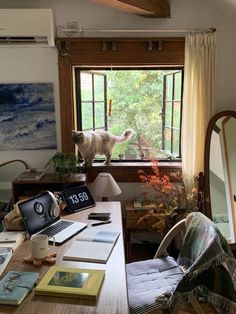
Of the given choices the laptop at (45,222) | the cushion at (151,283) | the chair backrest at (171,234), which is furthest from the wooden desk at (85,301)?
the chair backrest at (171,234)

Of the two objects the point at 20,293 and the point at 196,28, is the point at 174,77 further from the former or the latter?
the point at 20,293

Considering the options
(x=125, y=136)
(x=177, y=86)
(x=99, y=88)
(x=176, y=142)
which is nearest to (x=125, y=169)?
(x=125, y=136)

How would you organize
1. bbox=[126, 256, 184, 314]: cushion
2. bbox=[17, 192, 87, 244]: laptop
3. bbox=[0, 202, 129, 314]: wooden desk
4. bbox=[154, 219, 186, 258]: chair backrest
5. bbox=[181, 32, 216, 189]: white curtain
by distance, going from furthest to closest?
1. bbox=[181, 32, 216, 189]: white curtain
2. bbox=[154, 219, 186, 258]: chair backrest
3. bbox=[17, 192, 87, 244]: laptop
4. bbox=[126, 256, 184, 314]: cushion
5. bbox=[0, 202, 129, 314]: wooden desk

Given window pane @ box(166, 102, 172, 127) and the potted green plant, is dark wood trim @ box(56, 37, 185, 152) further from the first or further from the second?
the potted green plant

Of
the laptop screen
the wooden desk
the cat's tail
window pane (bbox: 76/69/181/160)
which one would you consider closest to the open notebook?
the wooden desk

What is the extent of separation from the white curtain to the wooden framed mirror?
0.31 feet

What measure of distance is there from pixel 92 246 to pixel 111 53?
6.31 ft

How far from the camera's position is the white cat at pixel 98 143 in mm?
2922

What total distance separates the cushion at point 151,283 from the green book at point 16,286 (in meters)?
0.60

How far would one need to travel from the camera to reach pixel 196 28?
282 cm

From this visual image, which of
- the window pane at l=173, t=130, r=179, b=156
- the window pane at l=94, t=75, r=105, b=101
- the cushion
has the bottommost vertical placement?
the cushion

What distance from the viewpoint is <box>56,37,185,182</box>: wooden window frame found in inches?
111

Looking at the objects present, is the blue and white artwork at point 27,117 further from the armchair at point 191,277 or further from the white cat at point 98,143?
the armchair at point 191,277

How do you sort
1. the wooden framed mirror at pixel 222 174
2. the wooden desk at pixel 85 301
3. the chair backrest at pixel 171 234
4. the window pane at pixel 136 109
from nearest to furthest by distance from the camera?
1. the wooden desk at pixel 85 301
2. the chair backrest at pixel 171 234
3. the wooden framed mirror at pixel 222 174
4. the window pane at pixel 136 109
